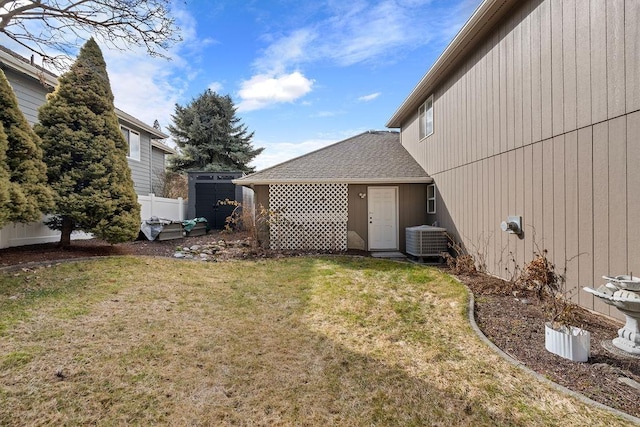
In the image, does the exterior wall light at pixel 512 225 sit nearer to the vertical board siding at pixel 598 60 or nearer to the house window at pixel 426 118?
the vertical board siding at pixel 598 60

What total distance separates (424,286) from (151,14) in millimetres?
7673

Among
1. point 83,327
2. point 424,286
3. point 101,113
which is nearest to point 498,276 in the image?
point 424,286

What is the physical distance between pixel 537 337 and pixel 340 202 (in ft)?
21.0

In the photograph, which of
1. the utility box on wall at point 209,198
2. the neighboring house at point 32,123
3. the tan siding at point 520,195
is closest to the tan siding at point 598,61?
the tan siding at point 520,195

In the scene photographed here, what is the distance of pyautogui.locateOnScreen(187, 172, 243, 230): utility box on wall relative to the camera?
1318 centimetres

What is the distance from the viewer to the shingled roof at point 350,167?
9117mm

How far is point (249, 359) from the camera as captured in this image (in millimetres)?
3000

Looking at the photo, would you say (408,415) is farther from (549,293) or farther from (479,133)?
(479,133)

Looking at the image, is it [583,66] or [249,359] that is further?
[583,66]

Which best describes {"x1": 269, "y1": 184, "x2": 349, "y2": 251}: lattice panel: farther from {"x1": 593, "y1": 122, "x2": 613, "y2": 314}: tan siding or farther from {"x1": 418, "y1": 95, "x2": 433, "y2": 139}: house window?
{"x1": 593, "y1": 122, "x2": 613, "y2": 314}: tan siding

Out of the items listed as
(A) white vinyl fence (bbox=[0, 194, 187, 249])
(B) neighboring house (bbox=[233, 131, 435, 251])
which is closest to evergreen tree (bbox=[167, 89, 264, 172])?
(A) white vinyl fence (bbox=[0, 194, 187, 249])

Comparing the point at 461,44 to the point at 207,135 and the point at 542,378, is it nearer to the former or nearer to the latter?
the point at 542,378

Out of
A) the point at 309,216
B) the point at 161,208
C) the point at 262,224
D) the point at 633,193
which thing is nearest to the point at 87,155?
the point at 262,224

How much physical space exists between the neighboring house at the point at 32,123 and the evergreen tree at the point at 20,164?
4.98ft
